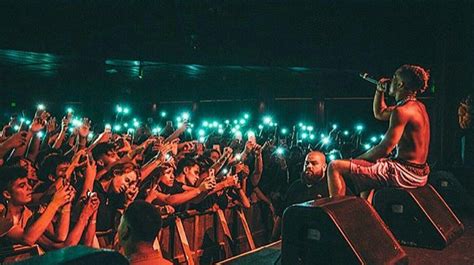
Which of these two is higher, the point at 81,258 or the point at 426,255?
the point at 81,258

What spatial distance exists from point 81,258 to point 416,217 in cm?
351

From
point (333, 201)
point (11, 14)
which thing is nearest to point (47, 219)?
point (333, 201)

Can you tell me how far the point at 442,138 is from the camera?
32.9ft

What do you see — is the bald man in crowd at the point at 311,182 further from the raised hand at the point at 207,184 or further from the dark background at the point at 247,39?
the dark background at the point at 247,39

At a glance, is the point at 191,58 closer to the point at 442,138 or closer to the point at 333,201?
the point at 442,138

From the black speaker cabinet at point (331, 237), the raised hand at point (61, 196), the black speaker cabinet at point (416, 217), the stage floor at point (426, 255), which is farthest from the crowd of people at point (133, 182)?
the black speaker cabinet at point (331, 237)

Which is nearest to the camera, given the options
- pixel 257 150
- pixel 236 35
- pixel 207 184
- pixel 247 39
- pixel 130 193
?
pixel 130 193

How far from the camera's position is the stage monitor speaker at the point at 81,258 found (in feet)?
5.24

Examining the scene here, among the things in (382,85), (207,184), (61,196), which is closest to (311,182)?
(207,184)

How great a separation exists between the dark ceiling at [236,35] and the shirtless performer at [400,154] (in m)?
6.00

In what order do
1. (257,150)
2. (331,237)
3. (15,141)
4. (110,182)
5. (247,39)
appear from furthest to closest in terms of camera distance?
(247,39) → (257,150) → (15,141) → (110,182) → (331,237)

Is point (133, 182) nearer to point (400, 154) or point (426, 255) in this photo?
point (400, 154)

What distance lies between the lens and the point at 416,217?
4.38m

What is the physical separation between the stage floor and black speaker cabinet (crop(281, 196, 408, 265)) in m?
0.44
